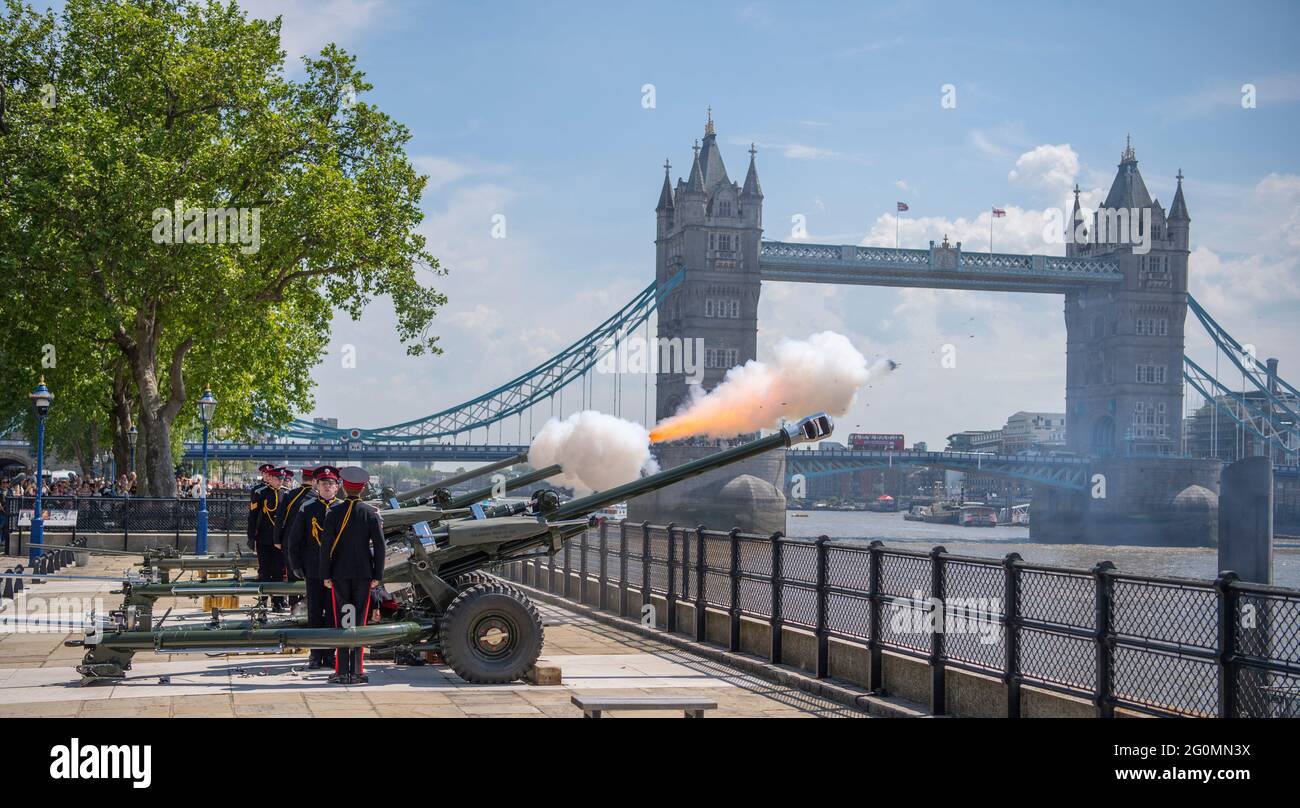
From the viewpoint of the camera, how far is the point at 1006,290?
391ft

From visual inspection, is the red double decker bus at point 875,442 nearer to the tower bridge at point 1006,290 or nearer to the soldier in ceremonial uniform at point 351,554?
the tower bridge at point 1006,290

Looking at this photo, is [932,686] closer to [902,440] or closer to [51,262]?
[51,262]

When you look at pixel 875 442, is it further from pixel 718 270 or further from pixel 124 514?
pixel 124 514

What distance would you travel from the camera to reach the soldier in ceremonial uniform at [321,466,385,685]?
1159 cm

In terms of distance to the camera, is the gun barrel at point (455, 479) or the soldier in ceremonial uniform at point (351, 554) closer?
the soldier in ceremonial uniform at point (351, 554)

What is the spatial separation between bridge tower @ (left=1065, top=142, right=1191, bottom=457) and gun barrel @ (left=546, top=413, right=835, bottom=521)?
109876 mm

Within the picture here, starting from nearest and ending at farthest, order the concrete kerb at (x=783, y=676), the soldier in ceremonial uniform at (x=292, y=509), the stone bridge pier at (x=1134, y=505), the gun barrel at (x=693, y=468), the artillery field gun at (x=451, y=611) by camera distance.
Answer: the artillery field gun at (x=451, y=611), the concrete kerb at (x=783, y=676), the gun barrel at (x=693, y=468), the soldier in ceremonial uniform at (x=292, y=509), the stone bridge pier at (x=1134, y=505)

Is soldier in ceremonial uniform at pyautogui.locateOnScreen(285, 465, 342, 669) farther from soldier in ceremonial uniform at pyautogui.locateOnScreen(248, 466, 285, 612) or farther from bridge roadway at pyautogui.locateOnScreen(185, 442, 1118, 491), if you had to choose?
bridge roadway at pyautogui.locateOnScreen(185, 442, 1118, 491)

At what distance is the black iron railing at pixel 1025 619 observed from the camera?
329 inches

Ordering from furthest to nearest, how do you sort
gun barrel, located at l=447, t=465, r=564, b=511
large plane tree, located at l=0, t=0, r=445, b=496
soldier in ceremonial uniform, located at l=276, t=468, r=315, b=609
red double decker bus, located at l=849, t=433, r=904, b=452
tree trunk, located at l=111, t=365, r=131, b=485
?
red double decker bus, located at l=849, t=433, r=904, b=452
tree trunk, located at l=111, t=365, r=131, b=485
large plane tree, located at l=0, t=0, r=445, b=496
gun barrel, located at l=447, t=465, r=564, b=511
soldier in ceremonial uniform, located at l=276, t=468, r=315, b=609

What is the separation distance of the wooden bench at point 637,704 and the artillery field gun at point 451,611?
10.1 feet

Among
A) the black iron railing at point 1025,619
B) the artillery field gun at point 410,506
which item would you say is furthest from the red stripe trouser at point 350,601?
the black iron railing at point 1025,619

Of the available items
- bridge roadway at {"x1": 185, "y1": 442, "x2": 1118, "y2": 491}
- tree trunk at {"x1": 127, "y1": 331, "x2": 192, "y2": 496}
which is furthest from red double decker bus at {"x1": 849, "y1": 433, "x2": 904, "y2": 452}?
tree trunk at {"x1": 127, "y1": 331, "x2": 192, "y2": 496}
